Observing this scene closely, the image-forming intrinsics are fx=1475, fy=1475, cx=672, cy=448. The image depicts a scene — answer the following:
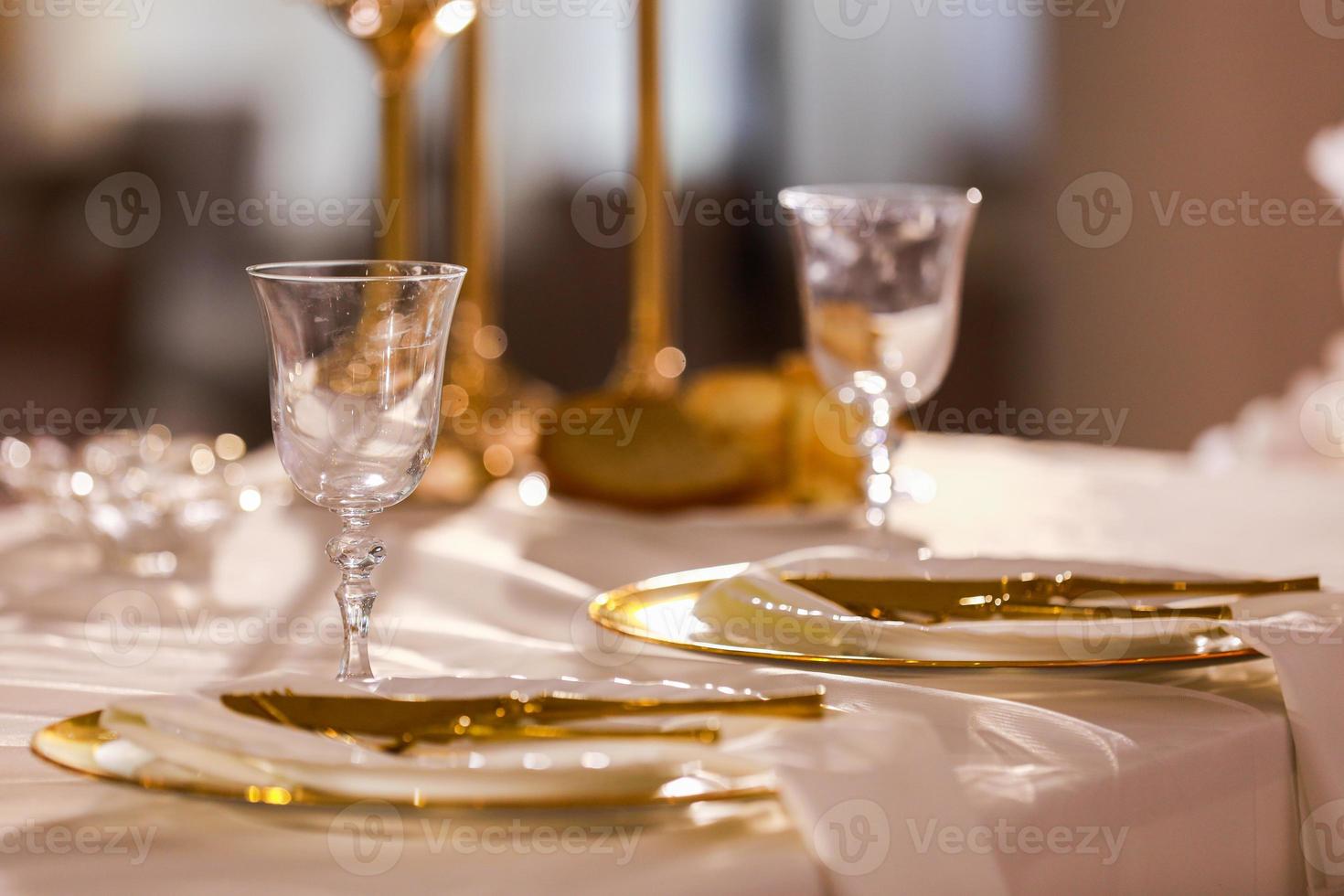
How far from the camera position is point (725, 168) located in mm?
5020

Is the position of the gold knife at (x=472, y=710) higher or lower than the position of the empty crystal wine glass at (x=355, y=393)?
lower

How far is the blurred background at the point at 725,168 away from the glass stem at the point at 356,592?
3093 millimetres

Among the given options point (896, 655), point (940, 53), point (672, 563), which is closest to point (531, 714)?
point (896, 655)

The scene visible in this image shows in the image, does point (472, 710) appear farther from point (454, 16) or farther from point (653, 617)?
point (454, 16)

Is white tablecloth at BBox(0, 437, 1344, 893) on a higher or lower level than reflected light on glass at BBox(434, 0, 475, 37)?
lower

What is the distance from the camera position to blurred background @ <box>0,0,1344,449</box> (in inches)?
140

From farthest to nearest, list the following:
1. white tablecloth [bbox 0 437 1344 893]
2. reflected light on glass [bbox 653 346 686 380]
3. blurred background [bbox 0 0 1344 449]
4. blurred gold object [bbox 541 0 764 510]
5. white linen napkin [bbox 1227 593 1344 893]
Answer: blurred background [bbox 0 0 1344 449]
reflected light on glass [bbox 653 346 686 380]
blurred gold object [bbox 541 0 764 510]
white linen napkin [bbox 1227 593 1344 893]
white tablecloth [bbox 0 437 1344 893]

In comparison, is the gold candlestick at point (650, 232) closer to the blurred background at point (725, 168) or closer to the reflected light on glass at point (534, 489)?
the reflected light on glass at point (534, 489)

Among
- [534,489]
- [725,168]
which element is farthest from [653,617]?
[725,168]

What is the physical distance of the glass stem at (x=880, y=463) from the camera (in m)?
1.01

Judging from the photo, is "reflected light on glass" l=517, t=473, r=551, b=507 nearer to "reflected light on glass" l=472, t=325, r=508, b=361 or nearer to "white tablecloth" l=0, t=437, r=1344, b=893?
"white tablecloth" l=0, t=437, r=1344, b=893

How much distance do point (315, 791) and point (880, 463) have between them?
1.90ft

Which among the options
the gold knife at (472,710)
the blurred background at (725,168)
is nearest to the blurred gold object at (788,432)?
the gold knife at (472,710)

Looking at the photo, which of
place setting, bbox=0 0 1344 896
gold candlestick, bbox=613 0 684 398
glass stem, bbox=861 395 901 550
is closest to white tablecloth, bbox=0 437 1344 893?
place setting, bbox=0 0 1344 896
